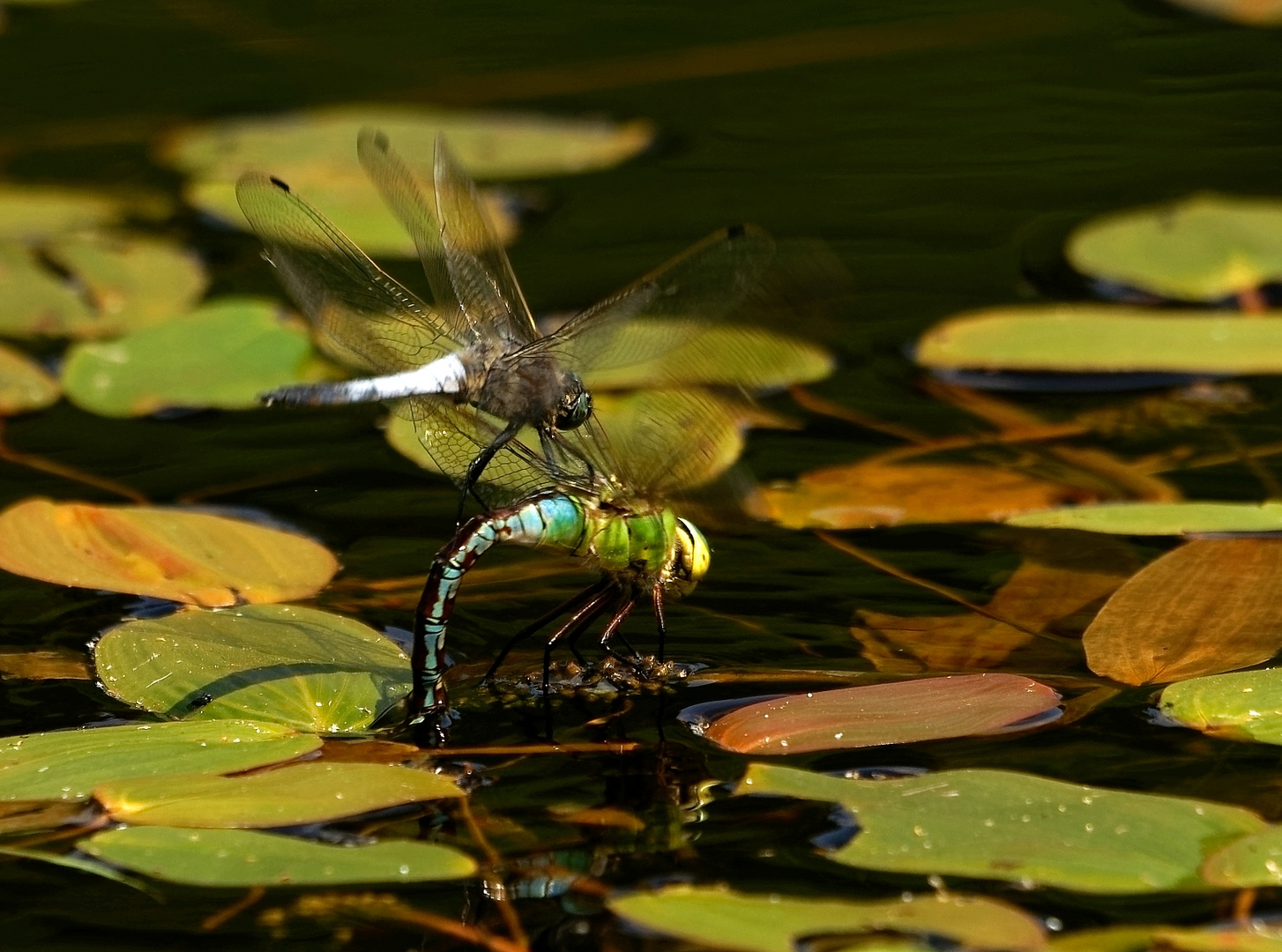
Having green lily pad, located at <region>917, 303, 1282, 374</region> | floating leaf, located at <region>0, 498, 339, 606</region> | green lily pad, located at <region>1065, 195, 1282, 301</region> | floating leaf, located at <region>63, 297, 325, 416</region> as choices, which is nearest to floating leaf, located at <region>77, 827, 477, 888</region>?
floating leaf, located at <region>0, 498, 339, 606</region>

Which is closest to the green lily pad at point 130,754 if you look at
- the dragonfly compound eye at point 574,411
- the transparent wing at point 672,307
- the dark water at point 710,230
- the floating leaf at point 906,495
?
the dark water at point 710,230

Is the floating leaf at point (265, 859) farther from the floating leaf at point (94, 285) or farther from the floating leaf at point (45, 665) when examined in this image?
the floating leaf at point (94, 285)

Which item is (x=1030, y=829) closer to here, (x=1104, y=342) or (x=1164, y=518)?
(x=1164, y=518)

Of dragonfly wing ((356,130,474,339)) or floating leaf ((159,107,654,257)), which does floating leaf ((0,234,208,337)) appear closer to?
floating leaf ((159,107,654,257))

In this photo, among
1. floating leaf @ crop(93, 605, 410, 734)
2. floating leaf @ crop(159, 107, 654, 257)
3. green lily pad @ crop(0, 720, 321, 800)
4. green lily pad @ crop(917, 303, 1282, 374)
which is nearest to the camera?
→ green lily pad @ crop(0, 720, 321, 800)

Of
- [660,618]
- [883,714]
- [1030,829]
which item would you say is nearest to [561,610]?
[660,618]

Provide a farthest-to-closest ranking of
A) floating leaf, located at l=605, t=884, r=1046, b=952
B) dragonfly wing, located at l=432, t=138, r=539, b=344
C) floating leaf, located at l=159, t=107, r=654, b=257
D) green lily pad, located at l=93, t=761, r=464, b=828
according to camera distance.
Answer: floating leaf, located at l=159, t=107, r=654, b=257, dragonfly wing, located at l=432, t=138, r=539, b=344, green lily pad, located at l=93, t=761, r=464, b=828, floating leaf, located at l=605, t=884, r=1046, b=952

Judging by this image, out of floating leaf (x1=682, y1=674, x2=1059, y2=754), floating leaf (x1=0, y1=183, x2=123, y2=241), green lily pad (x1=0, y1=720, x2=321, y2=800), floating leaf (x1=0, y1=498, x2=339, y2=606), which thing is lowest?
floating leaf (x1=682, y1=674, x2=1059, y2=754)

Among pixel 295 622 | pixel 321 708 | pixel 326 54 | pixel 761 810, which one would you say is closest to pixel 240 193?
pixel 295 622
